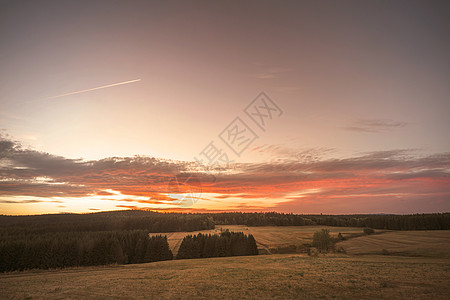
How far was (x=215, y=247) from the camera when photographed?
306 ft

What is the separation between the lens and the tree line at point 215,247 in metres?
89.8

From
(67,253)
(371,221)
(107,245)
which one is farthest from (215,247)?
(371,221)

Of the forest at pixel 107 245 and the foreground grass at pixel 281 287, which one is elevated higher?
the foreground grass at pixel 281 287

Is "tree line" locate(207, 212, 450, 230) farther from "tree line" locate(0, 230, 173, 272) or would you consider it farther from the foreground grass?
the foreground grass

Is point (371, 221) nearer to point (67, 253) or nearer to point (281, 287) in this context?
point (281, 287)

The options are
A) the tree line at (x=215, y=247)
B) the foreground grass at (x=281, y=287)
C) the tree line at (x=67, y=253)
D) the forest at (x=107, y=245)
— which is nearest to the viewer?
the foreground grass at (x=281, y=287)

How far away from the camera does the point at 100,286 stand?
31016 mm

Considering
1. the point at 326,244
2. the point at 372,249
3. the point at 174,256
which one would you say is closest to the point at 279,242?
the point at 326,244

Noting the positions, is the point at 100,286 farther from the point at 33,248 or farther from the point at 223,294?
the point at 33,248

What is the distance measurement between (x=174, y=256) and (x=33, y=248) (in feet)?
147

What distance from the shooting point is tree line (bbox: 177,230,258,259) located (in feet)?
295

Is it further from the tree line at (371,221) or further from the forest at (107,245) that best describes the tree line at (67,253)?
the tree line at (371,221)

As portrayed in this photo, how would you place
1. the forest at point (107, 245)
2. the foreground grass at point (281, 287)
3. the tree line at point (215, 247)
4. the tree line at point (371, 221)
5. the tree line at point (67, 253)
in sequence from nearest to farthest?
the foreground grass at point (281, 287)
the tree line at point (67, 253)
the forest at point (107, 245)
the tree line at point (215, 247)
the tree line at point (371, 221)

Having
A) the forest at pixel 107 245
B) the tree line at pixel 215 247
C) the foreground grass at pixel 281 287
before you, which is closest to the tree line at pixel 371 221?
the forest at pixel 107 245
